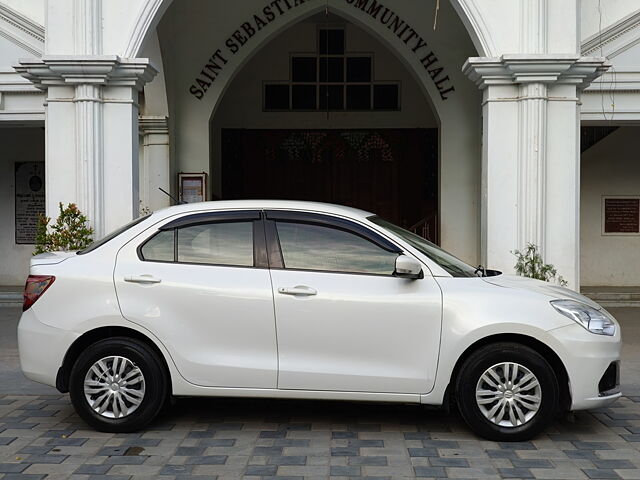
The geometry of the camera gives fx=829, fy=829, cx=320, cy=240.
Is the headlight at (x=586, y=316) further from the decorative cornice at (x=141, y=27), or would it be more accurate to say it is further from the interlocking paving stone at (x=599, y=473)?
the decorative cornice at (x=141, y=27)

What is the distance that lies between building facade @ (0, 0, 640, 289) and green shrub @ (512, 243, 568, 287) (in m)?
0.12

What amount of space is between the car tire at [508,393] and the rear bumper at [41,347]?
111 inches

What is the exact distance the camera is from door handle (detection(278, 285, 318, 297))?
571cm

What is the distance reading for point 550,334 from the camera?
560 cm

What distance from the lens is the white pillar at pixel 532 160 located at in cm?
922

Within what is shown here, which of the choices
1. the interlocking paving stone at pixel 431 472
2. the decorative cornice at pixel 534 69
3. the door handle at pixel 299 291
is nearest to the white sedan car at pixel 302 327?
the door handle at pixel 299 291

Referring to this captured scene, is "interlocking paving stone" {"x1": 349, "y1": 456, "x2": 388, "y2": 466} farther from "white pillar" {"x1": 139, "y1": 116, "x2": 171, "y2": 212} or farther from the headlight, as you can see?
"white pillar" {"x1": 139, "y1": 116, "x2": 171, "y2": 212}

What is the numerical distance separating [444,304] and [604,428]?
1573 millimetres

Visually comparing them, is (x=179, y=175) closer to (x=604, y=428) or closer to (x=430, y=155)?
(x=430, y=155)

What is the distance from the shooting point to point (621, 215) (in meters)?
14.2

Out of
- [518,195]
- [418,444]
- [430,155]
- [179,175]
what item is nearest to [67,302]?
[418,444]

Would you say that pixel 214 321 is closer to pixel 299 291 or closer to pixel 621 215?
pixel 299 291

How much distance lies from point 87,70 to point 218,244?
4.11m

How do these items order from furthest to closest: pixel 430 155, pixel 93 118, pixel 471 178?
pixel 430 155 → pixel 471 178 → pixel 93 118
